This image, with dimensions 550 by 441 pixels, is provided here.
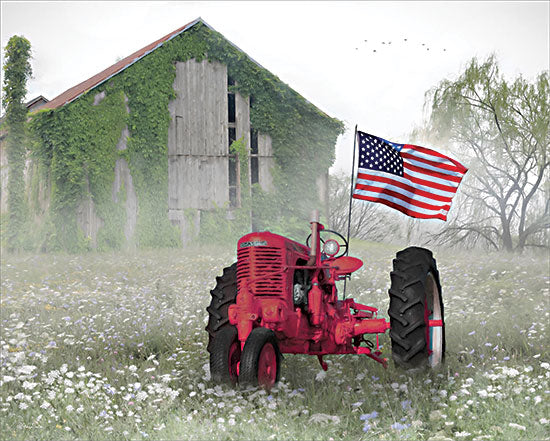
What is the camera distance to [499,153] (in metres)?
21.3

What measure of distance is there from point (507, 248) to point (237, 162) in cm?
935

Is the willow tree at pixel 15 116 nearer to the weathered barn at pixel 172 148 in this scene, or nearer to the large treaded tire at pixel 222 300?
the weathered barn at pixel 172 148

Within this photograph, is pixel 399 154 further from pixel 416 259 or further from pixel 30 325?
pixel 30 325

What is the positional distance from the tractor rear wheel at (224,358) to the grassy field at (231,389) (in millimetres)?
138

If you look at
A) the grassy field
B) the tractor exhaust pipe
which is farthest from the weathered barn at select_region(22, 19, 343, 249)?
the tractor exhaust pipe

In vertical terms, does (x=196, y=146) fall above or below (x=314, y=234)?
above

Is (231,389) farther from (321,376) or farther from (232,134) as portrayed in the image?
(232,134)

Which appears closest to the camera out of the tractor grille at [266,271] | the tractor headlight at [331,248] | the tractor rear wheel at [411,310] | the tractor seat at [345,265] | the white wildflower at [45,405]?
the white wildflower at [45,405]

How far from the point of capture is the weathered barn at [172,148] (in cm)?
2109

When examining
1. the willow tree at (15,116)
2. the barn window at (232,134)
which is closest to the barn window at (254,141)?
the barn window at (232,134)

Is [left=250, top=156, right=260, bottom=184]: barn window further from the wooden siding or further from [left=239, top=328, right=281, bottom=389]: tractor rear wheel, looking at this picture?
[left=239, top=328, right=281, bottom=389]: tractor rear wheel

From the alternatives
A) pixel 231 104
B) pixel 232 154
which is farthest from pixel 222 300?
pixel 231 104

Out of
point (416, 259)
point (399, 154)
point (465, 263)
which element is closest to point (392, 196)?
point (399, 154)

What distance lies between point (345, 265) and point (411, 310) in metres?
0.83
